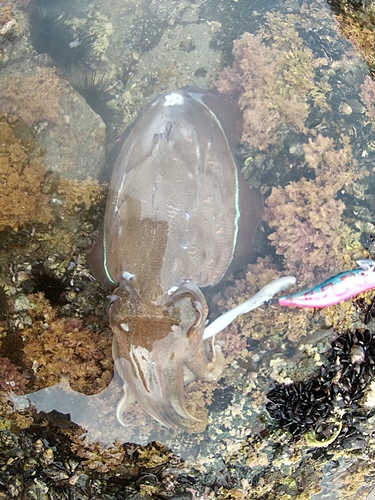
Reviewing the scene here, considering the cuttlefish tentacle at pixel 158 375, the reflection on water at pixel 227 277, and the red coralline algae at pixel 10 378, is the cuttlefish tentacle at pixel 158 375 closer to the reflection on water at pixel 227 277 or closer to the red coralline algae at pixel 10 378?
the reflection on water at pixel 227 277

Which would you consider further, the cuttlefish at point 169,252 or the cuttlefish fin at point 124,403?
the cuttlefish fin at point 124,403

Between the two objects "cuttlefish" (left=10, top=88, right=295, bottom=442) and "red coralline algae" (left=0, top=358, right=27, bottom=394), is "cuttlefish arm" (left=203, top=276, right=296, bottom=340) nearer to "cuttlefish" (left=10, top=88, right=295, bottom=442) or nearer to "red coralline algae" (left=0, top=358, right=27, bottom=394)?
"cuttlefish" (left=10, top=88, right=295, bottom=442)

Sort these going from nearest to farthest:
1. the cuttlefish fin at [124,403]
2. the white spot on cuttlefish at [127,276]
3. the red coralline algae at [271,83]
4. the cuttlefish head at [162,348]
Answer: the cuttlefish head at [162,348], the white spot on cuttlefish at [127,276], the cuttlefish fin at [124,403], the red coralline algae at [271,83]

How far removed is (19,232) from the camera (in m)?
4.70

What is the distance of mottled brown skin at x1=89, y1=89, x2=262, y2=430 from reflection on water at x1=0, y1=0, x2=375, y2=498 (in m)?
0.17

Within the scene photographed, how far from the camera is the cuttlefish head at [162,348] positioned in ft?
14.2

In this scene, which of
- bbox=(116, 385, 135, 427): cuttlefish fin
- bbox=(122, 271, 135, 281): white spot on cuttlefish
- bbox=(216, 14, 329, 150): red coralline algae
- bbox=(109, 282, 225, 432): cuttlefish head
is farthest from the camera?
bbox=(216, 14, 329, 150): red coralline algae

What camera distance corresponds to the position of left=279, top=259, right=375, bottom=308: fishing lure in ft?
14.8

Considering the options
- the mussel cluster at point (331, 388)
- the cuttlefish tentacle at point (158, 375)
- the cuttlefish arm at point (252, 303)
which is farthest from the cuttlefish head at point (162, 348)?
the mussel cluster at point (331, 388)

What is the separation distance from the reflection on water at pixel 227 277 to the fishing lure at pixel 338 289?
99mm

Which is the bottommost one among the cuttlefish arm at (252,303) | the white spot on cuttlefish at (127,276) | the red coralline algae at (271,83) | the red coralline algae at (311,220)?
the cuttlefish arm at (252,303)

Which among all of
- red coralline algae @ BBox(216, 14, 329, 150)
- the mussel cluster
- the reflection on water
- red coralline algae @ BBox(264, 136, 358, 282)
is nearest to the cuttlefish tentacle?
the reflection on water

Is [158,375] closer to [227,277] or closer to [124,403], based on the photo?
[124,403]

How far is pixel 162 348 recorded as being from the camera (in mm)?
4328
